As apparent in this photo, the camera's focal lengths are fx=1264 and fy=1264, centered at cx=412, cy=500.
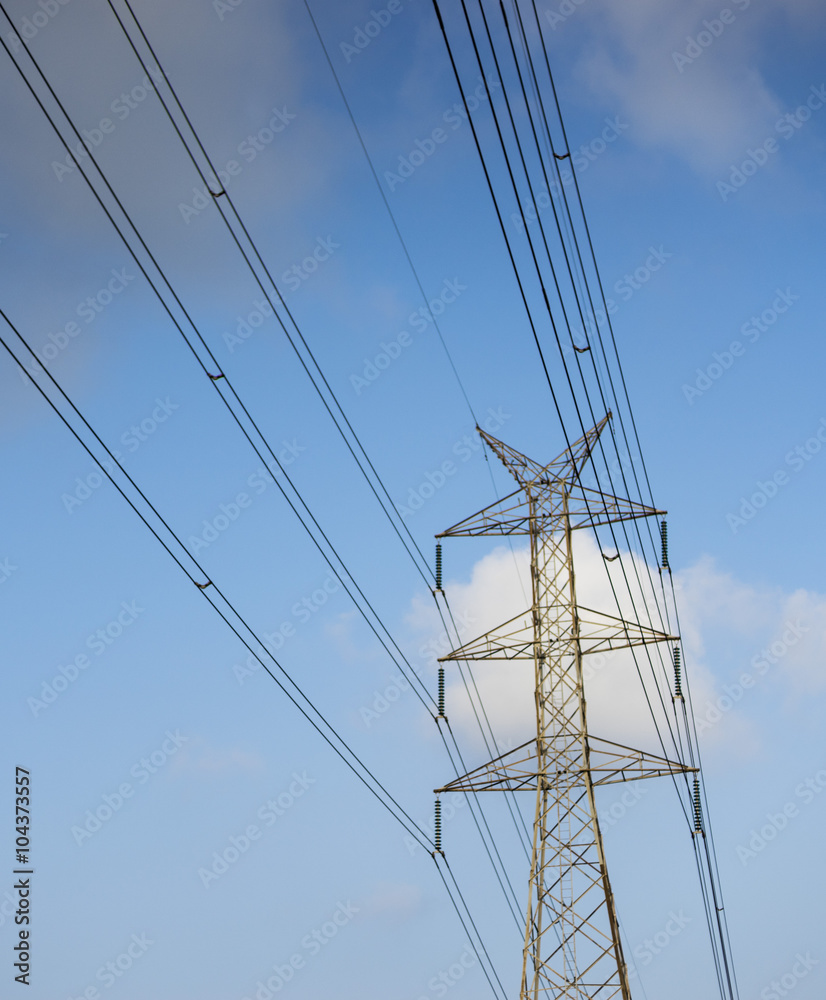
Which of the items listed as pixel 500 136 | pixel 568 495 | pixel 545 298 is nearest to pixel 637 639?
pixel 568 495

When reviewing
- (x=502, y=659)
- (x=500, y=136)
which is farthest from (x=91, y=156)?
(x=502, y=659)

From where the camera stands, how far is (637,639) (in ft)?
110

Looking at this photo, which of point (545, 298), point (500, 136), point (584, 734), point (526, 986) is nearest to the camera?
point (500, 136)

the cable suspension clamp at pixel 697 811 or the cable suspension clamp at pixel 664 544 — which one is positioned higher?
the cable suspension clamp at pixel 664 544

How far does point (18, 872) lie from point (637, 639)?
679 inches

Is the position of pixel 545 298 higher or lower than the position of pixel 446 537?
lower

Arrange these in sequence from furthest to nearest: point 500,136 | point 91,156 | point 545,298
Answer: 1. point 545,298
2. point 91,156
3. point 500,136

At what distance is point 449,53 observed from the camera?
531 inches

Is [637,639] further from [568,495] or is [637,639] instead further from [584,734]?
[568,495]

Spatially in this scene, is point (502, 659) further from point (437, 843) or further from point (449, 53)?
point (449, 53)

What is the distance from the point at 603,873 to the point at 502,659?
631cm

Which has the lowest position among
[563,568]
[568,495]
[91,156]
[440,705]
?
[91,156]

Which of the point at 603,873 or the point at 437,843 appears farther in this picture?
the point at 437,843

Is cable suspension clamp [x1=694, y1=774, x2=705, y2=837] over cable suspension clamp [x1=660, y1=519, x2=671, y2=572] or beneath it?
beneath
